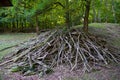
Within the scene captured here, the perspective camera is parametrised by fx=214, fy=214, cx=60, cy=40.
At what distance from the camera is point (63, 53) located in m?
9.35

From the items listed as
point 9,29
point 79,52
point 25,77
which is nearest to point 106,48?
point 79,52

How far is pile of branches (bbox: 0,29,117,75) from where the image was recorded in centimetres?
872

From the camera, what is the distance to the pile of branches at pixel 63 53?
8.72m

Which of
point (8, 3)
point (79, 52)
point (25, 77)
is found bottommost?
point (25, 77)

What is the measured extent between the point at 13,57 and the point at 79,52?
3.09 metres

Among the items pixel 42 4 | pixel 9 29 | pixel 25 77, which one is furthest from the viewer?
pixel 9 29

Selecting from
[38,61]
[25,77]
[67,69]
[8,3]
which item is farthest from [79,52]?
[8,3]

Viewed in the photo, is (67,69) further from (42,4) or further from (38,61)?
(42,4)

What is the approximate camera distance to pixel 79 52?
30.2 feet

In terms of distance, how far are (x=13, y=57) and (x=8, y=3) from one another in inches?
106

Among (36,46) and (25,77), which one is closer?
(25,77)

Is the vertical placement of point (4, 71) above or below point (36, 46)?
below

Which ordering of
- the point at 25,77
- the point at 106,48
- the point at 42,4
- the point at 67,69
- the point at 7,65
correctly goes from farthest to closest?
the point at 42,4
the point at 106,48
the point at 7,65
the point at 67,69
the point at 25,77

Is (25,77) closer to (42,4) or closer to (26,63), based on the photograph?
(26,63)
